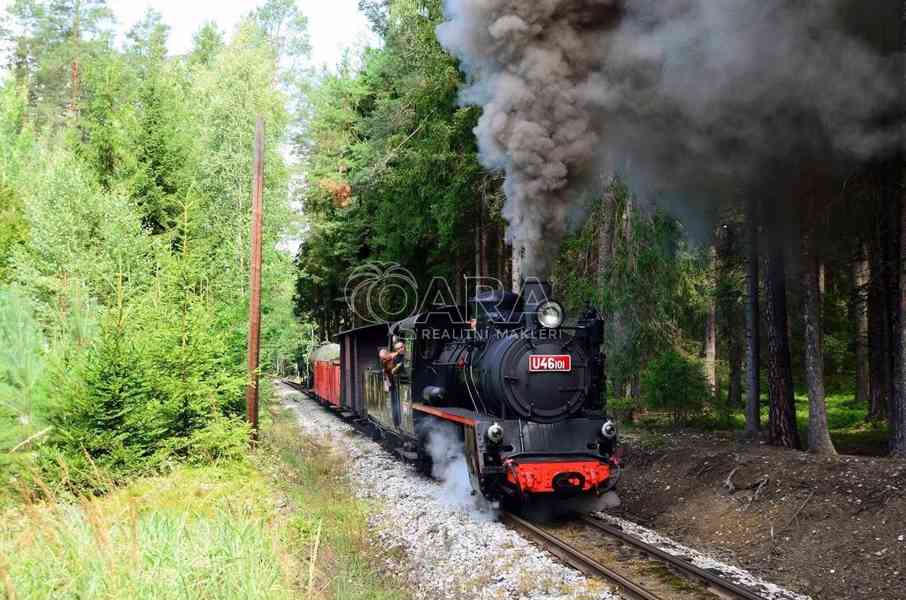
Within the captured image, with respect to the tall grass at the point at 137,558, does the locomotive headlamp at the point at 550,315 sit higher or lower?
higher

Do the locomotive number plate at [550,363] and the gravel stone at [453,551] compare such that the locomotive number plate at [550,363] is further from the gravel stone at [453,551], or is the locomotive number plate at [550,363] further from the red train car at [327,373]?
the red train car at [327,373]

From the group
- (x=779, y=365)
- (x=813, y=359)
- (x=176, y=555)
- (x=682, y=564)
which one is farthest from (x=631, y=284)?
(x=176, y=555)

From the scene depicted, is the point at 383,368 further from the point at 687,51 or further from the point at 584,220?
the point at 687,51

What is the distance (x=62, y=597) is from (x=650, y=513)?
261 inches

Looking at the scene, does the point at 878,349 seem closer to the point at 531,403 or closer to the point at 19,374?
the point at 531,403

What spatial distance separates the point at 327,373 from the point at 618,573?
1843 centimetres

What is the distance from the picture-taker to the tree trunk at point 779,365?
425 inches

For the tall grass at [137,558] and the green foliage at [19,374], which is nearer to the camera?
the tall grass at [137,558]

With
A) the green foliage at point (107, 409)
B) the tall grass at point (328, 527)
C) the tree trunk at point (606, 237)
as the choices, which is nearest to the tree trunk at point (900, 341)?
the tree trunk at point (606, 237)

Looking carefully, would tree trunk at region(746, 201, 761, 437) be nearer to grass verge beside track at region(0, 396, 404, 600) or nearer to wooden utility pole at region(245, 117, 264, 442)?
grass verge beside track at region(0, 396, 404, 600)

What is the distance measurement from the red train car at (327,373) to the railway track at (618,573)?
13749 millimetres

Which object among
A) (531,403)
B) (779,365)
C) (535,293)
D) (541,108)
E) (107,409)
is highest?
(541,108)

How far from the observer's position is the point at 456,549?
7.30 meters

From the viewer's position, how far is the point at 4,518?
232 inches
